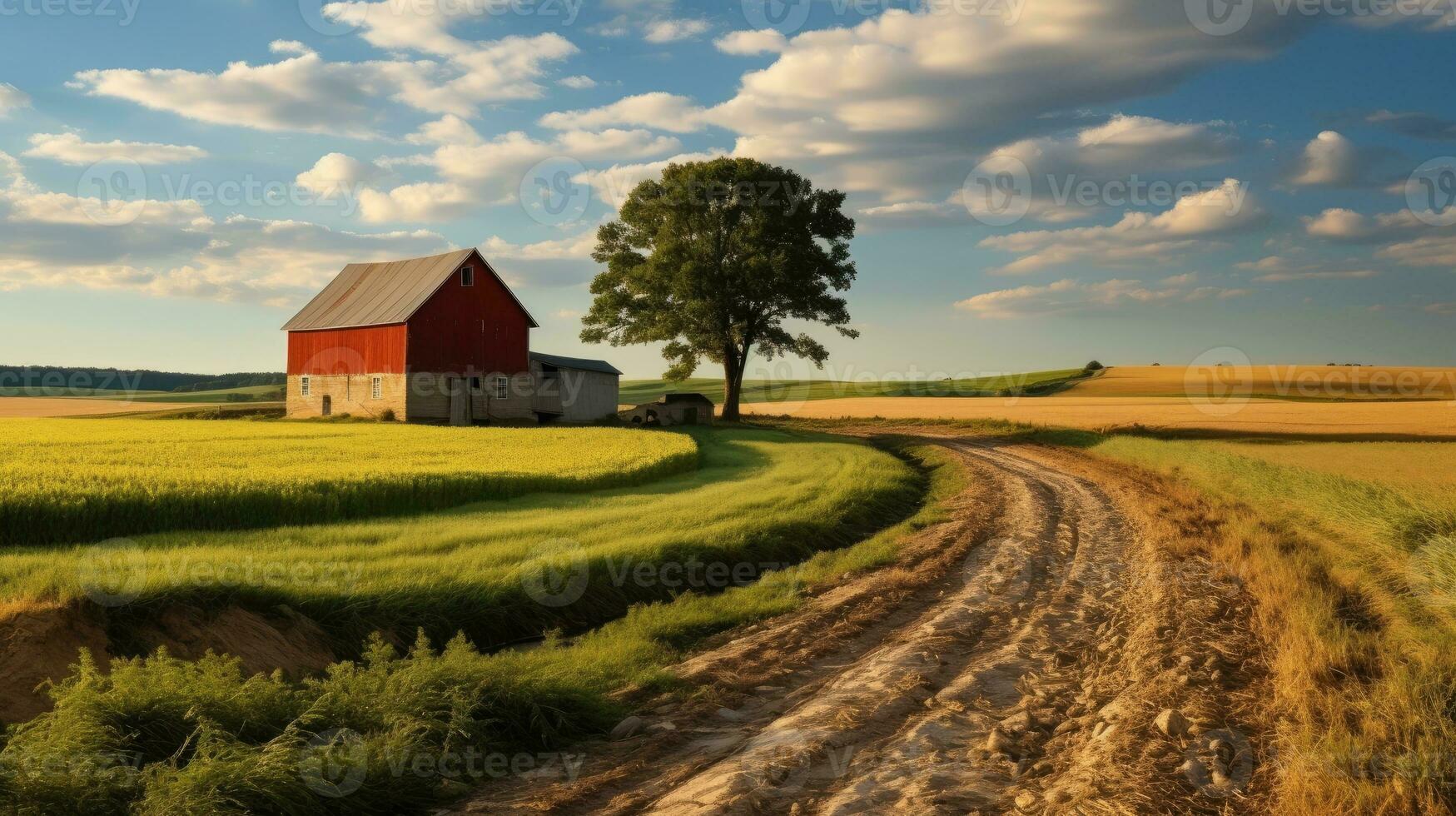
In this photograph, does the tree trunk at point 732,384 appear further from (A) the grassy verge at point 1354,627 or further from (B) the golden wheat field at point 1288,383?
(B) the golden wheat field at point 1288,383

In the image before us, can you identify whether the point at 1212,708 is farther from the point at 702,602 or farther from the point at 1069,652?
the point at 702,602

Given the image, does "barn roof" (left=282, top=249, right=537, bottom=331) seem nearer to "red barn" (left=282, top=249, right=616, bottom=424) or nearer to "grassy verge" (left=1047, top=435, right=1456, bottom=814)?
"red barn" (left=282, top=249, right=616, bottom=424)

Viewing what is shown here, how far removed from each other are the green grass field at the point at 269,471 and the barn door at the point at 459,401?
1051 centimetres

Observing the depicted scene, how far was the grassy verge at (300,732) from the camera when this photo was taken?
526cm

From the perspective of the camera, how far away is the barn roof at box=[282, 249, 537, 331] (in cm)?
4672

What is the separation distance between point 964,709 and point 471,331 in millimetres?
44547

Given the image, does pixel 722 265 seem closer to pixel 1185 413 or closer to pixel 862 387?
pixel 1185 413

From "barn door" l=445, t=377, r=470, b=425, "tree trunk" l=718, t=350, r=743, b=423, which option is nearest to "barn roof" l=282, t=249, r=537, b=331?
"barn door" l=445, t=377, r=470, b=425

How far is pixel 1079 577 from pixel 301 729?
31.7 ft

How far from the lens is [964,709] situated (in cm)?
710

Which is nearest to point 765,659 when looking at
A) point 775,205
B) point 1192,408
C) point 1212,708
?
point 1212,708

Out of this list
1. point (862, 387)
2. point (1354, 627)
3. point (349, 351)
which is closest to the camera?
point (1354, 627)

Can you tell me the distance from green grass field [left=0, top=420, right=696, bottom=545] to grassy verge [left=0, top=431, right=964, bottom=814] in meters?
7.90

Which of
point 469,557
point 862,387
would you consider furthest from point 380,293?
point 862,387
